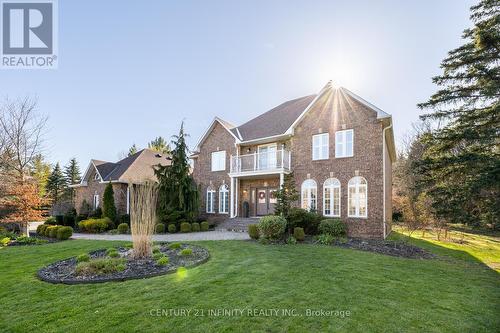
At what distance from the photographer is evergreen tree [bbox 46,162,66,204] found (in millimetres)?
37625

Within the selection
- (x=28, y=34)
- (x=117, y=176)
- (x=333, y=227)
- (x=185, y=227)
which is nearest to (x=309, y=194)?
(x=333, y=227)

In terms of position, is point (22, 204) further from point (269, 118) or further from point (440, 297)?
point (440, 297)

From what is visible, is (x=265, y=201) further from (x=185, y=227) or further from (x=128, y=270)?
(x=128, y=270)

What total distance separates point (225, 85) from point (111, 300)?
39.9 feet

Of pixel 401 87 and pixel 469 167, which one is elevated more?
→ pixel 401 87

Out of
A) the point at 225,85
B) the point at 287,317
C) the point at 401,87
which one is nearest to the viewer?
the point at 287,317

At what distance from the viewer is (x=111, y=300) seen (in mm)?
4500

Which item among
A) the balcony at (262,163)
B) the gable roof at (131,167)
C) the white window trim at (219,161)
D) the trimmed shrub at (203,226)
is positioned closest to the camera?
the balcony at (262,163)

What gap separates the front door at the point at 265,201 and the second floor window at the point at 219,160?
3491 mm

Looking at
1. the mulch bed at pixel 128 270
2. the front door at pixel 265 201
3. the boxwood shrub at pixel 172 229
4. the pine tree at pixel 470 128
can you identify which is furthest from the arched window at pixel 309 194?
the mulch bed at pixel 128 270

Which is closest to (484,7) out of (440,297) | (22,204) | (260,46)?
(260,46)

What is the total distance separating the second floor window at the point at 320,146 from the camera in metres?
15.1

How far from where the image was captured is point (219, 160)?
20078 millimetres

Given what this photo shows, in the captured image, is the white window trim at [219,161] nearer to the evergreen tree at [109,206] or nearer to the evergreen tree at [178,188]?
the evergreen tree at [178,188]
